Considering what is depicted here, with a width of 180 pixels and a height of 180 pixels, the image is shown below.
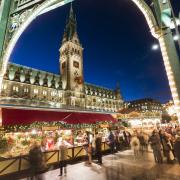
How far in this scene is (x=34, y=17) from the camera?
7.48 metres

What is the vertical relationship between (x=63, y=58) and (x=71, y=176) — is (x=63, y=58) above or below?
above

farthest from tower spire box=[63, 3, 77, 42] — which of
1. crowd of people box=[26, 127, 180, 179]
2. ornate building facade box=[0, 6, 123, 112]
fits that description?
crowd of people box=[26, 127, 180, 179]

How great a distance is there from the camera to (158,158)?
404 inches

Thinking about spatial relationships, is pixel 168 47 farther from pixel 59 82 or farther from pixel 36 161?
pixel 59 82

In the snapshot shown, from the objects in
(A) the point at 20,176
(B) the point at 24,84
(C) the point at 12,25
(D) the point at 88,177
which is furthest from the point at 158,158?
(B) the point at 24,84

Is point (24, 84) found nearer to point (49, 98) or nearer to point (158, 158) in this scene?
point (49, 98)

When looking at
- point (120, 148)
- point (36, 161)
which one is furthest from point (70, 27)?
point (36, 161)

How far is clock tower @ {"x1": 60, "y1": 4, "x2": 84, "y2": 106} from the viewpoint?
218 ft

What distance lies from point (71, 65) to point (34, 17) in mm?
61470

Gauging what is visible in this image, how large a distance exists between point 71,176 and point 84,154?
17.1 ft

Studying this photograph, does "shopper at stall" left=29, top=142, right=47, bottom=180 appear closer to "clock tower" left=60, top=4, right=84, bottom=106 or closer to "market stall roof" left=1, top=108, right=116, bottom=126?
"market stall roof" left=1, top=108, right=116, bottom=126

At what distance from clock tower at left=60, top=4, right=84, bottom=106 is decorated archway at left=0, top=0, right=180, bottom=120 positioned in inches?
2229

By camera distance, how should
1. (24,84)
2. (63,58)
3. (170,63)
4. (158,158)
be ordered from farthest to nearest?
(63,58), (24,84), (158,158), (170,63)

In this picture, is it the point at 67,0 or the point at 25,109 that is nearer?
the point at 67,0
